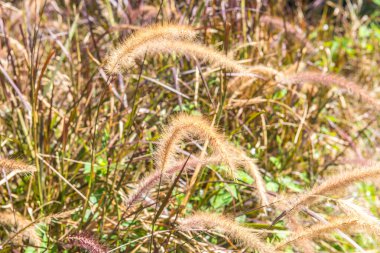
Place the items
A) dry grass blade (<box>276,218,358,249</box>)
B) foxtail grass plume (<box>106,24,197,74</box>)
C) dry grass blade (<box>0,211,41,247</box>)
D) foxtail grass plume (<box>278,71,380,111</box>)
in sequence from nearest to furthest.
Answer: dry grass blade (<box>276,218,358,249</box>), foxtail grass plume (<box>106,24,197,74</box>), dry grass blade (<box>0,211,41,247</box>), foxtail grass plume (<box>278,71,380,111</box>)

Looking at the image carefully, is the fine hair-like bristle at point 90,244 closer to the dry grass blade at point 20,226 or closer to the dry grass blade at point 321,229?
the dry grass blade at point 20,226

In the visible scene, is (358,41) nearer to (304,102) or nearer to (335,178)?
(304,102)

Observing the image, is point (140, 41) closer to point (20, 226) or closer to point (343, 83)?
point (20, 226)

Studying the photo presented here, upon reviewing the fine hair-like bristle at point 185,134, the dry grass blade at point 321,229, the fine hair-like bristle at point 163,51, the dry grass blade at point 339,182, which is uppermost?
the fine hair-like bristle at point 163,51

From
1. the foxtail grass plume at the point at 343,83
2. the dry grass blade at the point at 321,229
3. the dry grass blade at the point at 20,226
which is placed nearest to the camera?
the dry grass blade at the point at 321,229

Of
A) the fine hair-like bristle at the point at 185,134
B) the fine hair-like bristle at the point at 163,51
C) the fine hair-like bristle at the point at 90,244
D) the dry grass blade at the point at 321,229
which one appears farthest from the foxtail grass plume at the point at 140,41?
the dry grass blade at the point at 321,229

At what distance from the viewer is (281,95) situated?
3.18 metres

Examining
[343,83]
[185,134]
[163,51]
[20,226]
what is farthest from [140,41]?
[343,83]

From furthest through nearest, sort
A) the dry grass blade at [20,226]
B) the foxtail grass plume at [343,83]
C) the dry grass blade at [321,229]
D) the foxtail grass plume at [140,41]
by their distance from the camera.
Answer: the foxtail grass plume at [343,83], the dry grass blade at [20,226], the foxtail grass plume at [140,41], the dry grass blade at [321,229]

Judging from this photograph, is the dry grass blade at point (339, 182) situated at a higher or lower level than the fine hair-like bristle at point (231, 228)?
higher

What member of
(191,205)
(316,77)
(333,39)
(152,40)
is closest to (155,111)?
(191,205)

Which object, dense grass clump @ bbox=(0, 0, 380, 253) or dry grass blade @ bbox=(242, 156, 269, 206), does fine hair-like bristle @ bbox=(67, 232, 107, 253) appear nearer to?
dense grass clump @ bbox=(0, 0, 380, 253)

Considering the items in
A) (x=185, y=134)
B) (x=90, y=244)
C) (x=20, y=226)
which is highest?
(x=185, y=134)

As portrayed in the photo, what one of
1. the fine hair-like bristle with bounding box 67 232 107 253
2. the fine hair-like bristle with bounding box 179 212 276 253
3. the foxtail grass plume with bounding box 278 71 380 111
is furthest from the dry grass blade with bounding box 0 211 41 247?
the foxtail grass plume with bounding box 278 71 380 111
